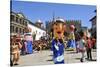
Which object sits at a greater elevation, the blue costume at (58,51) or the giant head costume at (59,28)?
the giant head costume at (59,28)

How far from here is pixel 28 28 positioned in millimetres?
1902

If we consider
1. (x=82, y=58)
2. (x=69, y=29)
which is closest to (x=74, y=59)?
(x=82, y=58)

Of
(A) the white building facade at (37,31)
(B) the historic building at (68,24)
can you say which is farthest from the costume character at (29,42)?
(B) the historic building at (68,24)

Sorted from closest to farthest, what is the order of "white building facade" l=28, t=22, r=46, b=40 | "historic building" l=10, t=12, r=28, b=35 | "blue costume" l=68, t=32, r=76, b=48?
"historic building" l=10, t=12, r=28, b=35, "white building facade" l=28, t=22, r=46, b=40, "blue costume" l=68, t=32, r=76, b=48

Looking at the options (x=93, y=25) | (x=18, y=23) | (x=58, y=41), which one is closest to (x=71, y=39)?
(x=58, y=41)

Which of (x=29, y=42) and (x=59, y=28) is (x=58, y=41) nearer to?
(x=59, y=28)

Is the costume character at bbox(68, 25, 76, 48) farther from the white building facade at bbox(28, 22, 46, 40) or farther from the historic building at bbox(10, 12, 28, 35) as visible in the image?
the historic building at bbox(10, 12, 28, 35)

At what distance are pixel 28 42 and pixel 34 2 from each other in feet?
1.18

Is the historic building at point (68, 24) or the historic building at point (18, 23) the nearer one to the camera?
the historic building at point (18, 23)

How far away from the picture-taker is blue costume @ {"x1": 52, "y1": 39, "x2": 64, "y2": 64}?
2002mm

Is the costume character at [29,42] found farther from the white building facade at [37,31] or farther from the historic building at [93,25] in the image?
the historic building at [93,25]

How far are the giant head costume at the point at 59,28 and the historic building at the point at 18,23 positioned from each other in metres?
0.29

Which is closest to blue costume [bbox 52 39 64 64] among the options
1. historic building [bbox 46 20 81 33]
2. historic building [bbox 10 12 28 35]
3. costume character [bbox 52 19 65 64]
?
costume character [bbox 52 19 65 64]

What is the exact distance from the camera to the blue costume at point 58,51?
200 centimetres
